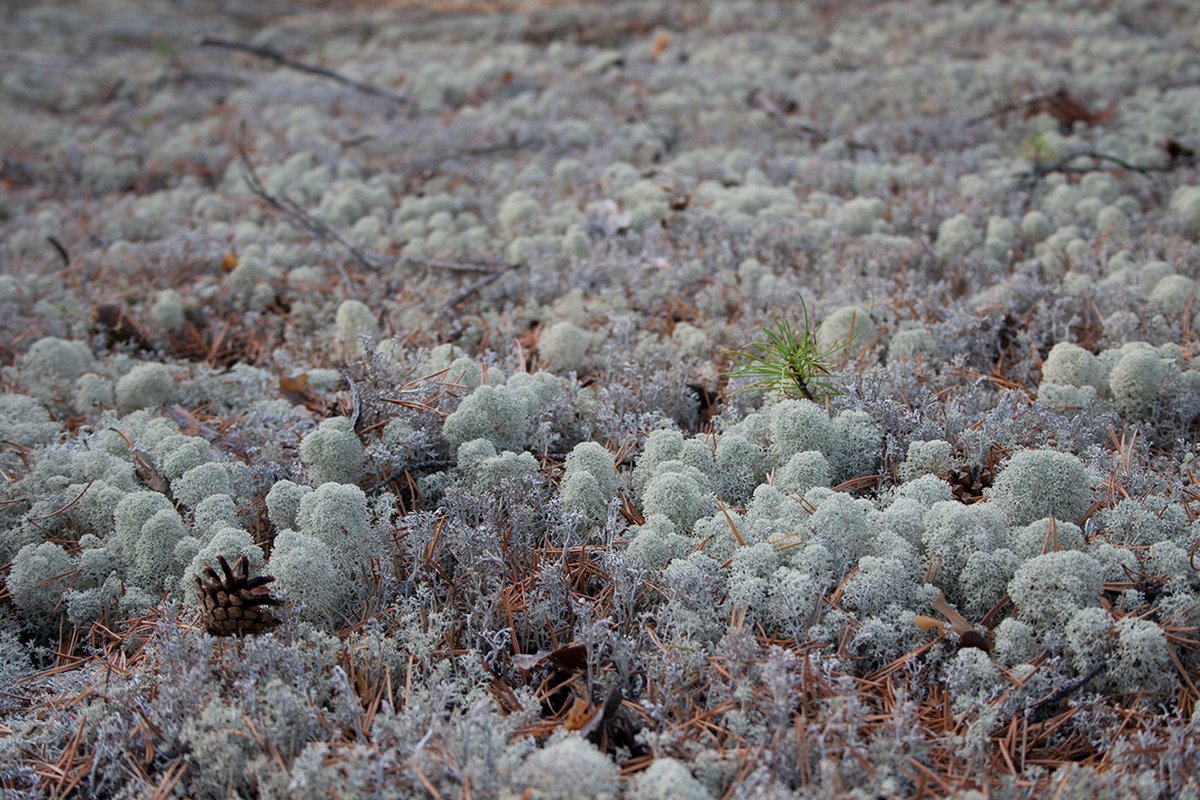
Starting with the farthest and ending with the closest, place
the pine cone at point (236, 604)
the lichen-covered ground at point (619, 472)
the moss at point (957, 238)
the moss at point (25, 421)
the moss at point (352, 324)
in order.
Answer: the moss at point (957, 238)
the moss at point (352, 324)
the moss at point (25, 421)
the pine cone at point (236, 604)
the lichen-covered ground at point (619, 472)

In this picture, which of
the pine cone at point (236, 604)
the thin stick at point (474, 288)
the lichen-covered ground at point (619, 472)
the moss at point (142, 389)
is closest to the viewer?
the lichen-covered ground at point (619, 472)

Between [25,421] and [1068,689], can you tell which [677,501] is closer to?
[1068,689]

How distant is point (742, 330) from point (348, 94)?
547cm

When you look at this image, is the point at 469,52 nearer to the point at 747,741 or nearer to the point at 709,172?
the point at 709,172

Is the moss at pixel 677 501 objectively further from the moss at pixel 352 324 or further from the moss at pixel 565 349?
the moss at pixel 352 324

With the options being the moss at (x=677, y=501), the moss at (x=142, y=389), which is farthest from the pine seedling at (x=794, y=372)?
the moss at (x=142, y=389)

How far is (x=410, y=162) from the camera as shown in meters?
5.98

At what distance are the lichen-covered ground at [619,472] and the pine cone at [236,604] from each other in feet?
0.09

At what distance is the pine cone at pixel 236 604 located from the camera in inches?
85.8

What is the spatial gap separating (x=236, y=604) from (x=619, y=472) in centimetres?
114

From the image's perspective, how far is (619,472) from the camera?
2824 mm

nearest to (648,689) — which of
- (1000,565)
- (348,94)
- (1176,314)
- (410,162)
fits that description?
(1000,565)

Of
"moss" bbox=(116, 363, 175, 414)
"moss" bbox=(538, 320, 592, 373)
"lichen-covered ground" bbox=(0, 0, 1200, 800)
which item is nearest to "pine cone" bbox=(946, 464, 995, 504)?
"lichen-covered ground" bbox=(0, 0, 1200, 800)

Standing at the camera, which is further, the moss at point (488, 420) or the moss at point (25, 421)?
the moss at point (25, 421)
